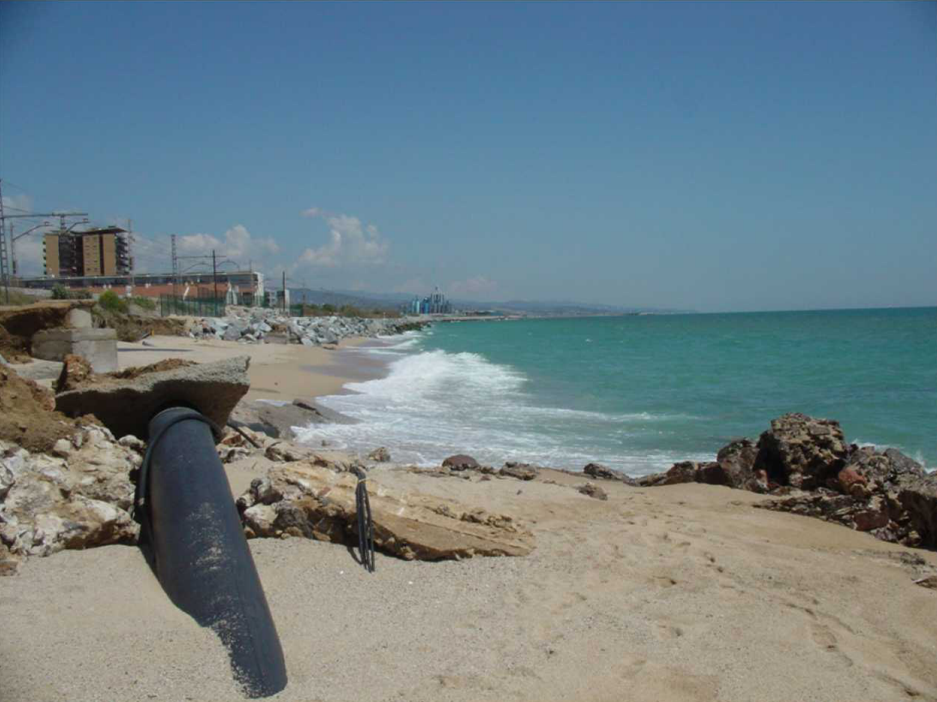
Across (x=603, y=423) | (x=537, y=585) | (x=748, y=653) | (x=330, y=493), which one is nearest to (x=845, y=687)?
(x=748, y=653)

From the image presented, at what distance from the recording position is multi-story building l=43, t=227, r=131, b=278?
71.6 metres

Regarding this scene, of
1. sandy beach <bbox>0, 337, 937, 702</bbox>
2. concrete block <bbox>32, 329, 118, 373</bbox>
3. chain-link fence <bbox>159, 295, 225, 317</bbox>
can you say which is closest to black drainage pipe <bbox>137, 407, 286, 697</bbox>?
sandy beach <bbox>0, 337, 937, 702</bbox>

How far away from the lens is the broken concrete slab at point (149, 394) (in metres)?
5.79

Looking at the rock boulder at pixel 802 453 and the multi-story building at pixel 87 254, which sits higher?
the multi-story building at pixel 87 254

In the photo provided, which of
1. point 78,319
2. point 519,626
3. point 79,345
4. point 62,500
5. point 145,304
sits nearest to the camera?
point 519,626

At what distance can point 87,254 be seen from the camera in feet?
240

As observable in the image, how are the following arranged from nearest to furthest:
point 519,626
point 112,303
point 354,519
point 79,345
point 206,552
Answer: point 206,552
point 519,626
point 354,519
point 79,345
point 112,303

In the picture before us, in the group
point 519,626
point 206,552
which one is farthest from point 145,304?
point 519,626

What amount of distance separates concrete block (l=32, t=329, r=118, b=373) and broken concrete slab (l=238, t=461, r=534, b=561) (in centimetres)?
801

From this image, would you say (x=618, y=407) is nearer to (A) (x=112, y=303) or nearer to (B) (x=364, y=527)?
(B) (x=364, y=527)

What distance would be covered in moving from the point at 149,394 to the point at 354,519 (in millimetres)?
2133

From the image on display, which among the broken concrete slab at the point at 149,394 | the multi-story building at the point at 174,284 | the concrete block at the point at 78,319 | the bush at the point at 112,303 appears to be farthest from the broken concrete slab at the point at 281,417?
the multi-story building at the point at 174,284

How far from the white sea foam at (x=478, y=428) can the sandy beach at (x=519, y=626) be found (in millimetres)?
5291

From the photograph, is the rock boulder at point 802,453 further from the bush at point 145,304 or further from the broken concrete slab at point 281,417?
the bush at point 145,304
